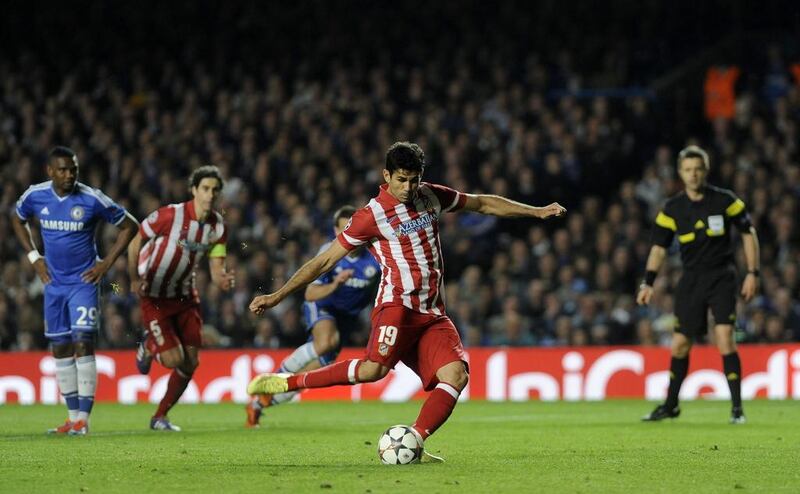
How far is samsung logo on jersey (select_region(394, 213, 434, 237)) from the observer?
25.2 ft

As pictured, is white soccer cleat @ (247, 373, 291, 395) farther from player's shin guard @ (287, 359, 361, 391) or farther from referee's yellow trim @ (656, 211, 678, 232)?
referee's yellow trim @ (656, 211, 678, 232)

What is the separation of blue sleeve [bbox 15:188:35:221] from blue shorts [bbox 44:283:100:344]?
0.61m

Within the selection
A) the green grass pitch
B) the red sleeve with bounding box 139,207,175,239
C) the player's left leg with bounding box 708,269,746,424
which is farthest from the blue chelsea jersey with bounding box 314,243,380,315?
the player's left leg with bounding box 708,269,746,424

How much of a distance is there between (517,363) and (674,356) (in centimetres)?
475

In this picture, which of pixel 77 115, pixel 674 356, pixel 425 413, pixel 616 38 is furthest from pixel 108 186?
pixel 425 413

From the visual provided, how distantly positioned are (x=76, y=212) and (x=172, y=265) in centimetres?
93

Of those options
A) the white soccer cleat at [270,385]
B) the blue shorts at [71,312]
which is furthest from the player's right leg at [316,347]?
the white soccer cleat at [270,385]

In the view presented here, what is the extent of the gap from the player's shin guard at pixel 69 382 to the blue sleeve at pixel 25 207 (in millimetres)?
1163

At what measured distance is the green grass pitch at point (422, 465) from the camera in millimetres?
6449

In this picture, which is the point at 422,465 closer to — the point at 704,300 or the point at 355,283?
the point at 704,300

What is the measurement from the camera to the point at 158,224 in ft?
35.1

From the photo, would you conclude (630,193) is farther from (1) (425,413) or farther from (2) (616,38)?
(1) (425,413)

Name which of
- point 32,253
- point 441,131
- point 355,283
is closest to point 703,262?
point 355,283

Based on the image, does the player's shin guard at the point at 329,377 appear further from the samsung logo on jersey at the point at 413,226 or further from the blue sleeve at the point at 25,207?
the blue sleeve at the point at 25,207
